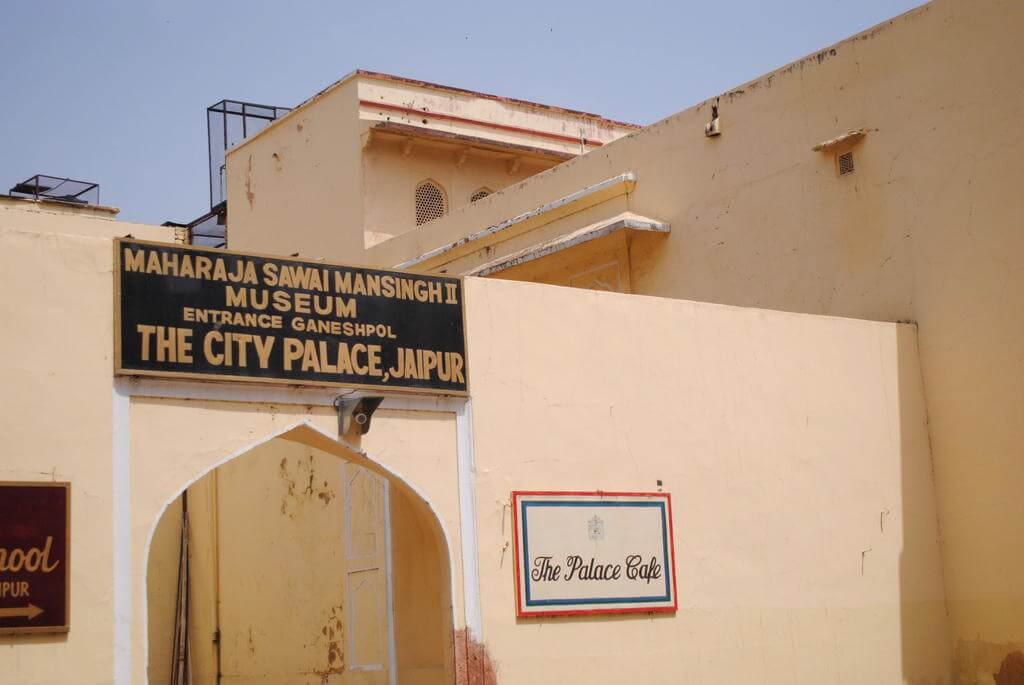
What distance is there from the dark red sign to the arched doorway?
333 cm

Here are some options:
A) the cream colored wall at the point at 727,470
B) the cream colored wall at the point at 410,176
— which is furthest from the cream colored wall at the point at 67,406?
the cream colored wall at the point at 410,176

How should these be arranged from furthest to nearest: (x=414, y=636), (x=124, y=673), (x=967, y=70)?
(x=967, y=70) → (x=414, y=636) → (x=124, y=673)

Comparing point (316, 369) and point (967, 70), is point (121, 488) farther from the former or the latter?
point (967, 70)

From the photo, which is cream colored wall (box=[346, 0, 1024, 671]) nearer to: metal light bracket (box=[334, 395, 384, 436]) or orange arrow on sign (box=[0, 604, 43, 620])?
metal light bracket (box=[334, 395, 384, 436])

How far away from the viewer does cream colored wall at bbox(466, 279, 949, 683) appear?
10.2 meters

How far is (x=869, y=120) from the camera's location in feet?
43.0

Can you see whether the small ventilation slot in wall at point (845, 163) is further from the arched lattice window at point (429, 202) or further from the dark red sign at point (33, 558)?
the dark red sign at point (33, 558)

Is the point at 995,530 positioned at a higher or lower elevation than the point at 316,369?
lower

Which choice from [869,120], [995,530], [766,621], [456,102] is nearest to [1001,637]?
[995,530]

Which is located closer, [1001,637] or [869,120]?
[1001,637]

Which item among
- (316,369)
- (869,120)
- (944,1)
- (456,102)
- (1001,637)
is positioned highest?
(456,102)

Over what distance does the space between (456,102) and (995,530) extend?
1019 centimetres

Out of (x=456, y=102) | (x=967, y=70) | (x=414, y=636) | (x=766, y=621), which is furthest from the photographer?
(x=456, y=102)

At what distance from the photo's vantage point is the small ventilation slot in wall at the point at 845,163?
13211mm
